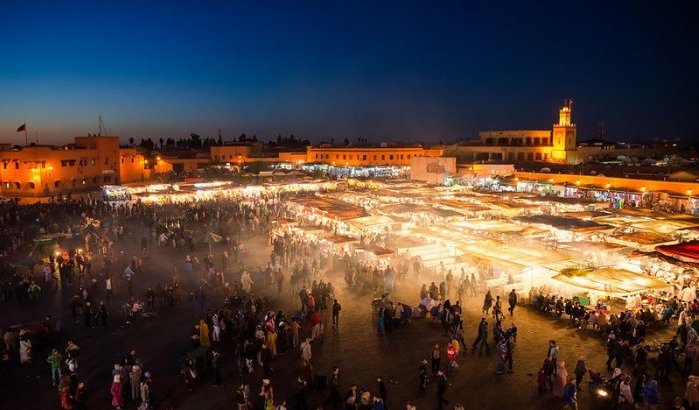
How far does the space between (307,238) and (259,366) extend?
1046 centimetres

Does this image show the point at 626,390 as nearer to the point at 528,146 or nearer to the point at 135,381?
the point at 135,381

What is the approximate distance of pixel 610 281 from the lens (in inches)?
456

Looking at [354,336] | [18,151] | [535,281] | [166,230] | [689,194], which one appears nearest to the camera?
[354,336]

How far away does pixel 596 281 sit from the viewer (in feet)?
38.5

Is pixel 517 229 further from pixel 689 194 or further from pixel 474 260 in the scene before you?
pixel 689 194

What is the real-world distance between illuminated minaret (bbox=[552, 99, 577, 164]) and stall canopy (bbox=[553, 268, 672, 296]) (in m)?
39.3

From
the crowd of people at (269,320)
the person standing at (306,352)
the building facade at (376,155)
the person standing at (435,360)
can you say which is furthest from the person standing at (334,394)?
the building facade at (376,155)

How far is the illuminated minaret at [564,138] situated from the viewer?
48094 millimetres

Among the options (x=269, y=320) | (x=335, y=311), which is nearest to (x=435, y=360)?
(x=335, y=311)

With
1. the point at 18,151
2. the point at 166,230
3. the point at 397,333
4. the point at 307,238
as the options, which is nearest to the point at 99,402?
the point at 397,333

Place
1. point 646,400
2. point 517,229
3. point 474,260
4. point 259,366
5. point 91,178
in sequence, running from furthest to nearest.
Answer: point 91,178
point 517,229
point 474,260
point 259,366
point 646,400

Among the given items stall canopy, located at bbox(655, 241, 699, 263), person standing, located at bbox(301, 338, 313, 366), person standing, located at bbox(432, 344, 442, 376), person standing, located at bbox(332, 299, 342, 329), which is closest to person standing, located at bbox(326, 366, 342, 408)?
person standing, located at bbox(301, 338, 313, 366)

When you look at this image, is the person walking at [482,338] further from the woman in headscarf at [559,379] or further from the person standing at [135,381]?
the person standing at [135,381]

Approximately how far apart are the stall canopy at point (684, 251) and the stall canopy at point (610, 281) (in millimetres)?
917
